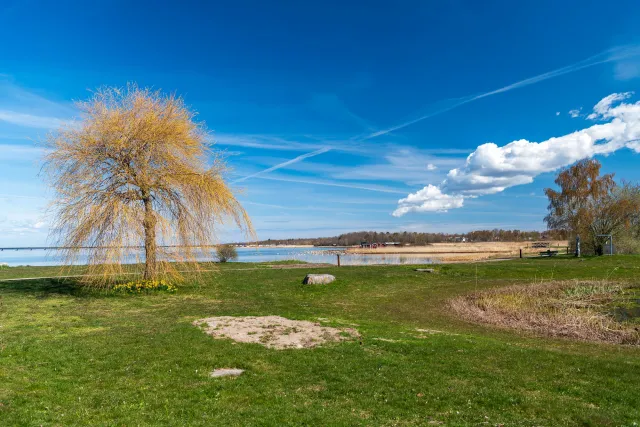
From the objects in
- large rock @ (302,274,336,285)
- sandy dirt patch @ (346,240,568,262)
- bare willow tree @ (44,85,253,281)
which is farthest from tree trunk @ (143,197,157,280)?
sandy dirt patch @ (346,240,568,262)

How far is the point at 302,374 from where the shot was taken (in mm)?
9031

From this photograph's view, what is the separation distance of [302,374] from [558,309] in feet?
46.6

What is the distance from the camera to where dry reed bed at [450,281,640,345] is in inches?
546

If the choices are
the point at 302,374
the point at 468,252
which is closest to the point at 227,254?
the point at 302,374

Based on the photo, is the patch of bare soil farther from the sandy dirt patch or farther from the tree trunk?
the sandy dirt patch

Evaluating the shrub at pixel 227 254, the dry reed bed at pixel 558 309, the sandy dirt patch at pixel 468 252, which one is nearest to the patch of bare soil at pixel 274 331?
the dry reed bed at pixel 558 309

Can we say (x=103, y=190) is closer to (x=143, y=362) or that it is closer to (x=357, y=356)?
(x=143, y=362)

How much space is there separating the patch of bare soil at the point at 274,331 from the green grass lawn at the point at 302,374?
2.10 feet

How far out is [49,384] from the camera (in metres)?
8.12

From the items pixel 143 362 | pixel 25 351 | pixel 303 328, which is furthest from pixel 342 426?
pixel 25 351

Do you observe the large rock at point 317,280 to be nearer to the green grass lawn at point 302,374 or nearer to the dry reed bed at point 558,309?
the green grass lawn at point 302,374

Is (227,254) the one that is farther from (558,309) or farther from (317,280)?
(558,309)

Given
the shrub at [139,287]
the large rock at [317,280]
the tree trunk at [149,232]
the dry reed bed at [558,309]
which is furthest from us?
the large rock at [317,280]

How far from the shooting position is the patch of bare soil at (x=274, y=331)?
11969mm
